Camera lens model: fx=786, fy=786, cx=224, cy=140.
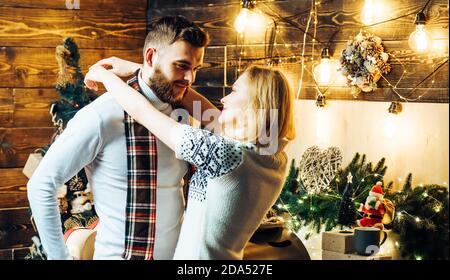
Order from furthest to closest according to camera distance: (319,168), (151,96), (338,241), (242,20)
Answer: (242,20)
(319,168)
(338,241)
(151,96)

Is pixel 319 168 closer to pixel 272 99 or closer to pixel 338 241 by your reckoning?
pixel 338 241

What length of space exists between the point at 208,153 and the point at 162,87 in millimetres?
297

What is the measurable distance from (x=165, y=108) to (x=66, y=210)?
1.36 metres

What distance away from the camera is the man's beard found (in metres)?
2.19

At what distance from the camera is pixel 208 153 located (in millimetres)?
2016

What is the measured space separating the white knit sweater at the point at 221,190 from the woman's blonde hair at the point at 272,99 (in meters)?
0.05

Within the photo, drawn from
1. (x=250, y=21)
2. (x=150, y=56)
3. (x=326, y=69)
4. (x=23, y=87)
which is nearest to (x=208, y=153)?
(x=150, y=56)

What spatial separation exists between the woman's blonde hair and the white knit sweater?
0.05m

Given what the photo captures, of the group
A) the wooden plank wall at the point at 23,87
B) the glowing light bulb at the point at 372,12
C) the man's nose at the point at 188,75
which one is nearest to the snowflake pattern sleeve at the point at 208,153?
the man's nose at the point at 188,75

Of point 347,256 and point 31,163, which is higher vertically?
point 31,163

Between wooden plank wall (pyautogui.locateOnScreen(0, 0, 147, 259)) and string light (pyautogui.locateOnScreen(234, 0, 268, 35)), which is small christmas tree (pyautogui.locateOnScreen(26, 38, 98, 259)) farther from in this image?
string light (pyautogui.locateOnScreen(234, 0, 268, 35))
